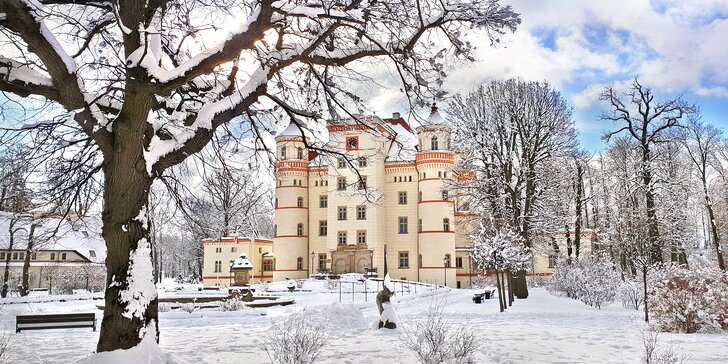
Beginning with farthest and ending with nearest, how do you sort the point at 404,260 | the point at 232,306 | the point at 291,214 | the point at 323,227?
the point at 323,227 → the point at 291,214 → the point at 404,260 → the point at 232,306

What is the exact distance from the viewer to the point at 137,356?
21.0 ft

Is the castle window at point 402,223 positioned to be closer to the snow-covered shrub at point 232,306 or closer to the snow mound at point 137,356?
the snow-covered shrub at point 232,306

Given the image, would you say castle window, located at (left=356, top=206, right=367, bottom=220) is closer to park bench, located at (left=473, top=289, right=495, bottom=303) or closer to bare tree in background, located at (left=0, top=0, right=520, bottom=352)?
park bench, located at (left=473, top=289, right=495, bottom=303)

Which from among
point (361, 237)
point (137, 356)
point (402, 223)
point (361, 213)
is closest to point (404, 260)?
point (402, 223)

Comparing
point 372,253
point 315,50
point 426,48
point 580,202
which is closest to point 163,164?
point 315,50

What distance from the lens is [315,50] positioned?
27.8 feet

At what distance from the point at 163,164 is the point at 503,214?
2141 cm

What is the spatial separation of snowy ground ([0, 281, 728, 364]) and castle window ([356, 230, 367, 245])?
27258mm

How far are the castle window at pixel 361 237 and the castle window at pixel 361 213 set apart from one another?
124cm

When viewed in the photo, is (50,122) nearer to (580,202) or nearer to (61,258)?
(580,202)

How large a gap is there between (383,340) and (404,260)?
35737 mm

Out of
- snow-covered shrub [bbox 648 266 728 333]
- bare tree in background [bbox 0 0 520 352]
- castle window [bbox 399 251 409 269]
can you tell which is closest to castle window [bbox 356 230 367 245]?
castle window [bbox 399 251 409 269]

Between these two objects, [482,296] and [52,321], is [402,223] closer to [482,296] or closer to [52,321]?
[482,296]

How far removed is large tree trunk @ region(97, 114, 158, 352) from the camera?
6562 mm
